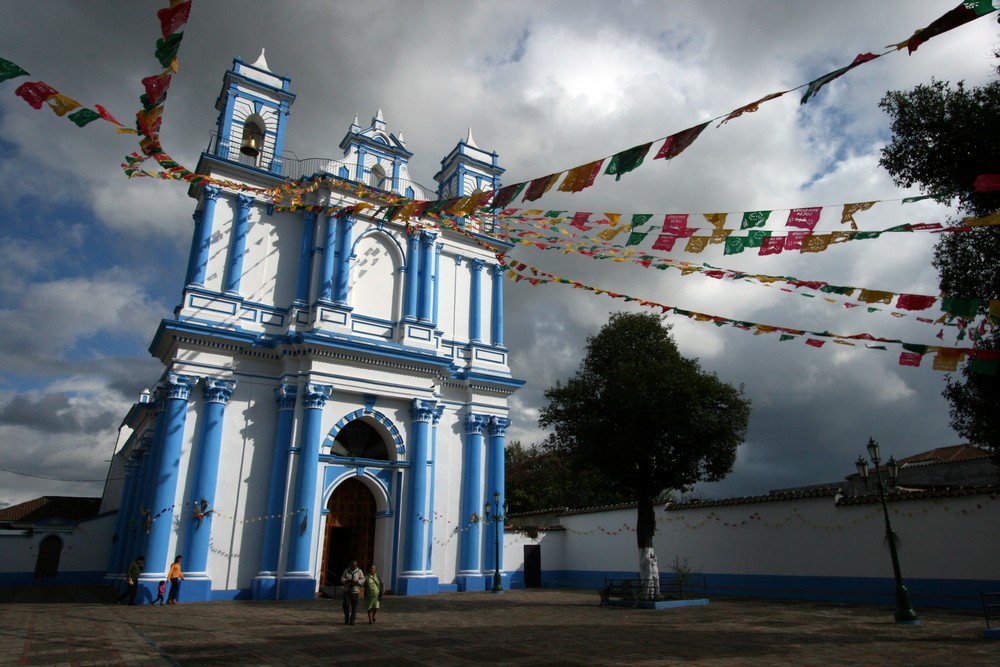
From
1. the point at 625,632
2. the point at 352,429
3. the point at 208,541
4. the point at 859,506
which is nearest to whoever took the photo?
the point at 625,632

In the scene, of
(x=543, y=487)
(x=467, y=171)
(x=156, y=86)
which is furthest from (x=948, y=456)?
(x=156, y=86)

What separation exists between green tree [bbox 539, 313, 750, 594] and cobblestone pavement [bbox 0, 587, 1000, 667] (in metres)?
4.08

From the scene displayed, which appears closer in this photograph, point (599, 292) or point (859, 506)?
point (599, 292)

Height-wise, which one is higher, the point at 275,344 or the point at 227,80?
the point at 227,80

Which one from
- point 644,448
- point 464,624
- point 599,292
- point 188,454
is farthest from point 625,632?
point 188,454

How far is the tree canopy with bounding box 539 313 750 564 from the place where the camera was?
19359 mm

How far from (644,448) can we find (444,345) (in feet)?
26.1

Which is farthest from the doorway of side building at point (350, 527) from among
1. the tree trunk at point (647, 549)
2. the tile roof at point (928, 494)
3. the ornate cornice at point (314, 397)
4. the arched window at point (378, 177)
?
the tile roof at point (928, 494)

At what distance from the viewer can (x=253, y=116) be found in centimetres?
2270

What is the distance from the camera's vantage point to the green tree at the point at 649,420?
63.5 ft

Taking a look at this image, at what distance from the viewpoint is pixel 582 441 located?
67.7ft

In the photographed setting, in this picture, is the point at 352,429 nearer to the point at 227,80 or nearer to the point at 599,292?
the point at 599,292

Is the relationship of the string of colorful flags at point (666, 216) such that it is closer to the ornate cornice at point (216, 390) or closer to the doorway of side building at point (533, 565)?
the ornate cornice at point (216, 390)

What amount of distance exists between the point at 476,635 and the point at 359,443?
10480 millimetres
